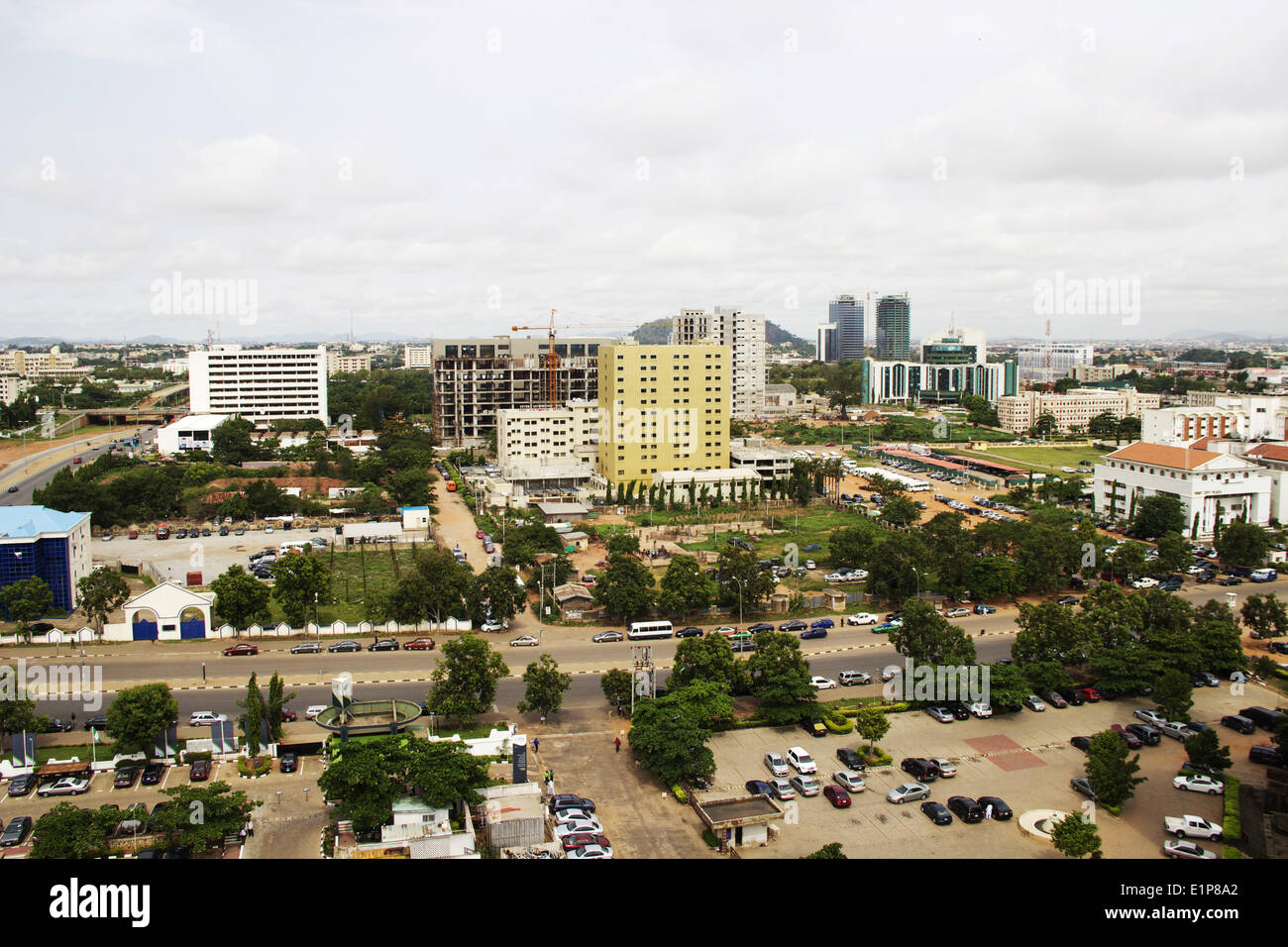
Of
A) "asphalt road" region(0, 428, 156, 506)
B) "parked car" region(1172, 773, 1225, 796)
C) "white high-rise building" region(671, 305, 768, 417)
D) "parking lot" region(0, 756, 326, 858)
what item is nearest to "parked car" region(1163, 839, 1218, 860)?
"parked car" region(1172, 773, 1225, 796)

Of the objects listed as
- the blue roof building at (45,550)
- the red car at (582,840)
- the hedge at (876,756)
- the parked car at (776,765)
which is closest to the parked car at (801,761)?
the parked car at (776,765)

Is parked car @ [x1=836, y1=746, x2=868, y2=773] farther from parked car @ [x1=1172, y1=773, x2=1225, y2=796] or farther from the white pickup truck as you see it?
parked car @ [x1=1172, y1=773, x2=1225, y2=796]

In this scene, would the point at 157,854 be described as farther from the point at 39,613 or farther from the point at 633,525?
the point at 633,525

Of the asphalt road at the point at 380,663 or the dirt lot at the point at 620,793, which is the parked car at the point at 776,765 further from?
the asphalt road at the point at 380,663

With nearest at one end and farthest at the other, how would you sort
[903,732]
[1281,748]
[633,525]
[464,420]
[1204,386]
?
[1281,748] < [903,732] < [633,525] < [464,420] < [1204,386]
